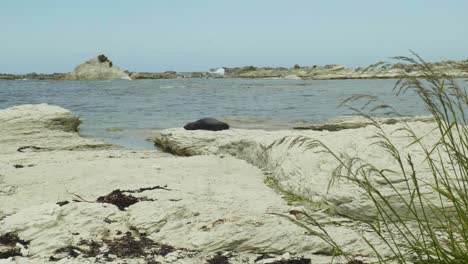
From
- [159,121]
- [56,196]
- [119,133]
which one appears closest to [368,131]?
[56,196]

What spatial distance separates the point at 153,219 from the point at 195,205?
0.53 metres

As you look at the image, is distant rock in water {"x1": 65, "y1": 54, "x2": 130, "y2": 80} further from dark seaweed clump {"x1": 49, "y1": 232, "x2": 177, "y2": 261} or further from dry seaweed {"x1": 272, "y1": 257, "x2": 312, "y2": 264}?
dry seaweed {"x1": 272, "y1": 257, "x2": 312, "y2": 264}

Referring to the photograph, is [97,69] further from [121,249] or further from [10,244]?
[121,249]

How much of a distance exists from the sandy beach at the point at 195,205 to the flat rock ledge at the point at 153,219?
0.04 feet

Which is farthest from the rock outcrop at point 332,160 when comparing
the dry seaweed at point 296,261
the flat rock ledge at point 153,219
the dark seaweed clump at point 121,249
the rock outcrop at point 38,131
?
the rock outcrop at point 38,131

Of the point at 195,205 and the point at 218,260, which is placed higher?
the point at 195,205

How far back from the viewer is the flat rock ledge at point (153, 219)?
465 cm

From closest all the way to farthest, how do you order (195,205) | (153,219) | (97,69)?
(153,219) < (195,205) < (97,69)

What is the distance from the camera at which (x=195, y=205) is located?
5.60 meters

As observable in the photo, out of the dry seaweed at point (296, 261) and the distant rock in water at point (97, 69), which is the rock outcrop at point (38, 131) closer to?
the dry seaweed at point (296, 261)

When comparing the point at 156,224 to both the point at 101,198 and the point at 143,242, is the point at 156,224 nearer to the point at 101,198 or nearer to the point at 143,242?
the point at 143,242

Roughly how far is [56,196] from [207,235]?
8.37ft

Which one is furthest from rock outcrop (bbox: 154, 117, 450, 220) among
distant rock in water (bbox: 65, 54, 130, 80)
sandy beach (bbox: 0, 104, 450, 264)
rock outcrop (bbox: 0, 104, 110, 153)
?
distant rock in water (bbox: 65, 54, 130, 80)

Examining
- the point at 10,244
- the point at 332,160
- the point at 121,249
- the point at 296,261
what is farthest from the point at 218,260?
the point at 332,160
